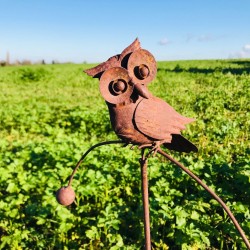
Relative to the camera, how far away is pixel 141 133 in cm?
116

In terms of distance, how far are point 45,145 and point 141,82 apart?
4567 mm

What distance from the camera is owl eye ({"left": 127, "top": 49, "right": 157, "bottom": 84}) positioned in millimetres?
1134

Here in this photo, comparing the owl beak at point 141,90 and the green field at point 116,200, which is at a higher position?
the owl beak at point 141,90

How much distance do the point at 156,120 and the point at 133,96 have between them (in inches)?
4.7

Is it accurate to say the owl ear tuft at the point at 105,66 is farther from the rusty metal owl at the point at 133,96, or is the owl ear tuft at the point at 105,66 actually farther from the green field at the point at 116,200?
the green field at the point at 116,200

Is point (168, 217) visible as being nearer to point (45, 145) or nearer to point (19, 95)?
point (45, 145)

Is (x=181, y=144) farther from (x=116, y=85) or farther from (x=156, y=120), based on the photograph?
(x=116, y=85)

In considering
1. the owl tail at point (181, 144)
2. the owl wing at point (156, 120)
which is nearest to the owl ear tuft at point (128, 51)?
the owl wing at point (156, 120)

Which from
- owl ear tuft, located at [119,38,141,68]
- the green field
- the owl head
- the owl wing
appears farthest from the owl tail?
the green field

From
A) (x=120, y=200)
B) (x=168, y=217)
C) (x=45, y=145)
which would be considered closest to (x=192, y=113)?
(x=45, y=145)

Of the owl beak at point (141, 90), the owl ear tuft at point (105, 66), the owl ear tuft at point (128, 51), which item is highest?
the owl ear tuft at point (128, 51)

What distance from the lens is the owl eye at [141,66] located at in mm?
1134

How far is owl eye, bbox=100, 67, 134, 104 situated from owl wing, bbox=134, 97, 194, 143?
0.07 meters

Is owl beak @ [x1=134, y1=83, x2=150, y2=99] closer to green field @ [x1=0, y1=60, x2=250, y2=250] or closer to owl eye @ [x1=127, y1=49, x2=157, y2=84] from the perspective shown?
owl eye @ [x1=127, y1=49, x2=157, y2=84]
